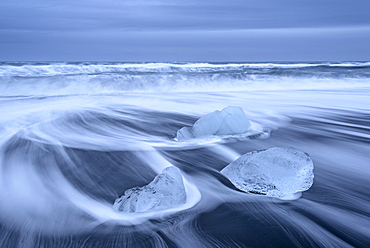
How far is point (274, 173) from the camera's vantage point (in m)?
2.53

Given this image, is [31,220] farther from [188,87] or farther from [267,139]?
[188,87]

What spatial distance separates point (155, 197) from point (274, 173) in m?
0.91

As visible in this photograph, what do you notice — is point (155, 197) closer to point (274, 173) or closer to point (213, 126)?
point (274, 173)

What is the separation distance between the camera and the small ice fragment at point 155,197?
2.22 m

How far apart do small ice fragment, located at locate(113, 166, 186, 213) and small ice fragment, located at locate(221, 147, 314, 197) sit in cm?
54

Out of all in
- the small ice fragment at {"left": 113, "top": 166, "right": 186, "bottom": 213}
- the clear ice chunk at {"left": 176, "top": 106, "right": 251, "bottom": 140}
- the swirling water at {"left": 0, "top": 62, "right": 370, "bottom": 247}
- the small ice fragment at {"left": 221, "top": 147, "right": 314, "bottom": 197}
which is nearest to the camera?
the swirling water at {"left": 0, "top": 62, "right": 370, "bottom": 247}

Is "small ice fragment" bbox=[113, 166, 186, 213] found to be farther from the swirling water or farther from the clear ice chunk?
the clear ice chunk

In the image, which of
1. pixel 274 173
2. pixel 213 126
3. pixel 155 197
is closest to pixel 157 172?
pixel 155 197

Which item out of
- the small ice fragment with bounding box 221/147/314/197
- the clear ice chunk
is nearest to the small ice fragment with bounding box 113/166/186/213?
the small ice fragment with bounding box 221/147/314/197

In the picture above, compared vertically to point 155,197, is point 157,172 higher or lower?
lower

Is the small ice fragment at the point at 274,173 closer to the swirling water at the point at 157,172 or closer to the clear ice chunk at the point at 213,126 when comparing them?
the swirling water at the point at 157,172

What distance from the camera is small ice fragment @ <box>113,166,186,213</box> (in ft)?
7.28

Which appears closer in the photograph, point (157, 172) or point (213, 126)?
point (157, 172)

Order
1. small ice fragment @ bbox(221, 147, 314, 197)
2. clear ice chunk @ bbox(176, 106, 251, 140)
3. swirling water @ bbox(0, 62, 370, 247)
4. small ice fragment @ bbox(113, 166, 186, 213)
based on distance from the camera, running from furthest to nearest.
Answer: clear ice chunk @ bbox(176, 106, 251, 140), small ice fragment @ bbox(221, 147, 314, 197), small ice fragment @ bbox(113, 166, 186, 213), swirling water @ bbox(0, 62, 370, 247)
